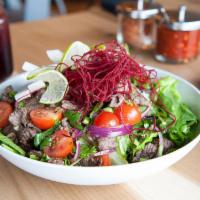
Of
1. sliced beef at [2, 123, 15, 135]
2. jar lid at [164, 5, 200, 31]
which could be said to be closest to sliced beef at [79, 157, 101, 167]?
sliced beef at [2, 123, 15, 135]

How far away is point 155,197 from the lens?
0.74m

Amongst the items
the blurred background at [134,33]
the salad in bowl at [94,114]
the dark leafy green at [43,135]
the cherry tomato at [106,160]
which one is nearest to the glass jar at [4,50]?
the blurred background at [134,33]

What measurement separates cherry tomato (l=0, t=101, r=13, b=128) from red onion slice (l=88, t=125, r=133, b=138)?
226mm

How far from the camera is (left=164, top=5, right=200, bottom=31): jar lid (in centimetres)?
132

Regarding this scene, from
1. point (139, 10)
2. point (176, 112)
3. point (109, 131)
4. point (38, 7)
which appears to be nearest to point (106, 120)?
point (109, 131)

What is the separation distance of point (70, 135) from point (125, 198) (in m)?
0.19

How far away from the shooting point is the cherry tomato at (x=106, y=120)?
2.55ft

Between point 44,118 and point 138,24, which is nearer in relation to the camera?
point 44,118

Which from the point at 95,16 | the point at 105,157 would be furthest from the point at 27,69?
the point at 95,16

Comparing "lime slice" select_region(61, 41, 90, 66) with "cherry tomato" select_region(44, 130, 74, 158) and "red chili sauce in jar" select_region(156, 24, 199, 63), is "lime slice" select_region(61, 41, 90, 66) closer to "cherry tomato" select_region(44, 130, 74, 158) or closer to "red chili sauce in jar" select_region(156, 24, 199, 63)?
"cherry tomato" select_region(44, 130, 74, 158)

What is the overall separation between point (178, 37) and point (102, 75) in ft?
1.85

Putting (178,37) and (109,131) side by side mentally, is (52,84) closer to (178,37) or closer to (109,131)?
(109,131)

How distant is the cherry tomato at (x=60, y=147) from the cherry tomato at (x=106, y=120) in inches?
2.9

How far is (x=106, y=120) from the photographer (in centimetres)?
78
